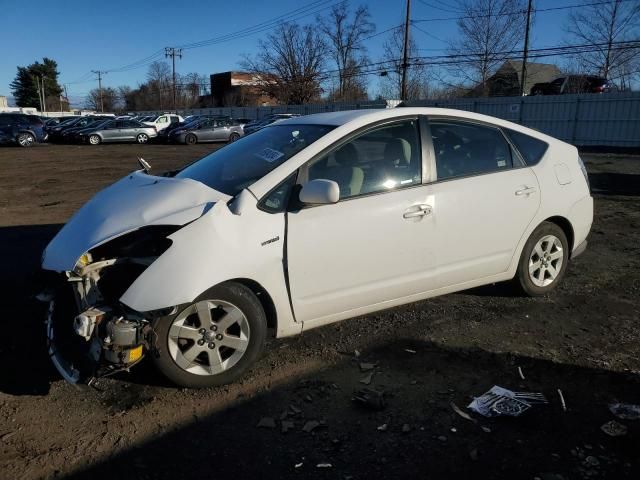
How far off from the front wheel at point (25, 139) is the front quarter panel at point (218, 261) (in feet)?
97.9

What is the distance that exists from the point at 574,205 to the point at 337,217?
251cm

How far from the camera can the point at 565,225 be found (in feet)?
15.6

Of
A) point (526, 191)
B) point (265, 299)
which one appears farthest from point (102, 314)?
point (526, 191)

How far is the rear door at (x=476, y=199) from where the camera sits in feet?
13.0

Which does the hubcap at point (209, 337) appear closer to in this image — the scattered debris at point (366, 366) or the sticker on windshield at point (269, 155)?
the scattered debris at point (366, 366)

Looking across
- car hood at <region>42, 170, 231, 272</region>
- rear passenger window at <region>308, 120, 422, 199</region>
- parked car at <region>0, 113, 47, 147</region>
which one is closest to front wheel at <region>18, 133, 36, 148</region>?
parked car at <region>0, 113, 47, 147</region>

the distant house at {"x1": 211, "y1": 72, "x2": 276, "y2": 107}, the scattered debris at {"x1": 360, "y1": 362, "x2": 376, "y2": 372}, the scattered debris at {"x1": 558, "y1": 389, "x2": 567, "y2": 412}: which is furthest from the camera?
the distant house at {"x1": 211, "y1": 72, "x2": 276, "y2": 107}

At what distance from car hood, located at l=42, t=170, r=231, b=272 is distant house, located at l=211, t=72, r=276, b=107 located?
6229 cm

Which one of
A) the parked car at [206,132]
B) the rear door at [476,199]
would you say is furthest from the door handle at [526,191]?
the parked car at [206,132]

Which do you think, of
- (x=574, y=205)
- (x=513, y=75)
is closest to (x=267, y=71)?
(x=513, y=75)

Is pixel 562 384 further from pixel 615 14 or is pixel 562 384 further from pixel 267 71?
pixel 267 71

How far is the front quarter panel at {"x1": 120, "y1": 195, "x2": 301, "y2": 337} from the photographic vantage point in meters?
2.95

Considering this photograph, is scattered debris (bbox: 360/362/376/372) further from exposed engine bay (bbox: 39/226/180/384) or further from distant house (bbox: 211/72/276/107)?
distant house (bbox: 211/72/276/107)

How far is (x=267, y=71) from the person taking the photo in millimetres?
59781
